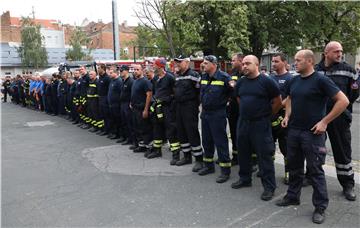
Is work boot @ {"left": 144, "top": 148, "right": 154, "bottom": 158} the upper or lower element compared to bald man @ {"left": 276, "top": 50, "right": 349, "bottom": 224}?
lower

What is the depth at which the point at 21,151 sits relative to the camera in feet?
26.9

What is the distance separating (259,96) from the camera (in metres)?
4.71

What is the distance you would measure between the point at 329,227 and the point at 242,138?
1585 mm

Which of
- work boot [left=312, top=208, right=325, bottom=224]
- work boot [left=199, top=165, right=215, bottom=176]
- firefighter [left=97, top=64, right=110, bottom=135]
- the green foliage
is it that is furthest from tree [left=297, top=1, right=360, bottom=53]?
work boot [left=312, top=208, right=325, bottom=224]

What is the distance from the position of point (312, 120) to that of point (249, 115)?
89cm

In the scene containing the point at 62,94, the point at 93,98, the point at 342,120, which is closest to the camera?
the point at 342,120

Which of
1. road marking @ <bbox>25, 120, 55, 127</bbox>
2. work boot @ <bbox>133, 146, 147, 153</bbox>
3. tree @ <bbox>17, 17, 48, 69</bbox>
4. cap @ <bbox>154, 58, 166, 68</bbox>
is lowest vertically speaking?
road marking @ <bbox>25, 120, 55, 127</bbox>

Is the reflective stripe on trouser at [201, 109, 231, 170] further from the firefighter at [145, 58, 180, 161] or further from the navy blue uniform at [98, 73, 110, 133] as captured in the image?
the navy blue uniform at [98, 73, 110, 133]

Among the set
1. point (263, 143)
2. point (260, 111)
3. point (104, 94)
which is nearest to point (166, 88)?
point (260, 111)

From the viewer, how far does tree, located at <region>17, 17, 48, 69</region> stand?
151ft

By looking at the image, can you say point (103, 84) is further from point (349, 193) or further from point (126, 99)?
point (349, 193)

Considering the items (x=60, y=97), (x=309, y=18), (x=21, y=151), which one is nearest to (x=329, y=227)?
(x=21, y=151)

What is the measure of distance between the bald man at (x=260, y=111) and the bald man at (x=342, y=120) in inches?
29.8

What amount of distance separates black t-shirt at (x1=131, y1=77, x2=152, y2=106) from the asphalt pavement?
114cm
